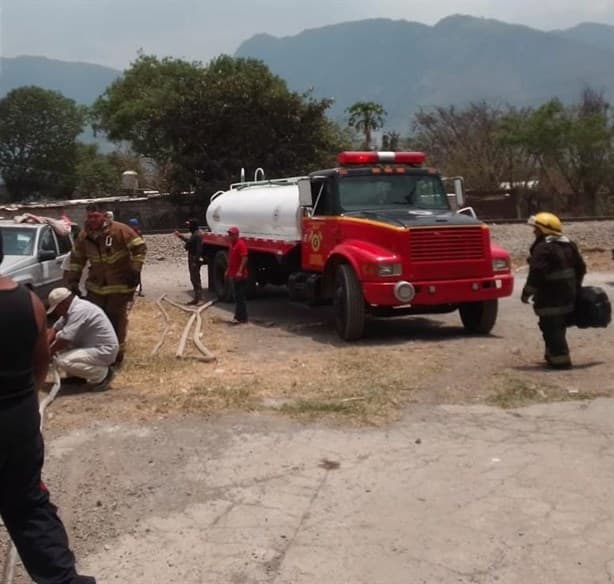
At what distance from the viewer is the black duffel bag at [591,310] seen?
28.3ft

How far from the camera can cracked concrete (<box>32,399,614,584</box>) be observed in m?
4.31

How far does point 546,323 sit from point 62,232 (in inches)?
308

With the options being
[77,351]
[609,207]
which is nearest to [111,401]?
[77,351]

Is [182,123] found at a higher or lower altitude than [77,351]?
higher

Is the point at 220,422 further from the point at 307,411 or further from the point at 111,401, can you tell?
the point at 111,401

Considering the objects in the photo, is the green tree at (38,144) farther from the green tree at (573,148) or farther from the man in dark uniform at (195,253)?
the man in dark uniform at (195,253)

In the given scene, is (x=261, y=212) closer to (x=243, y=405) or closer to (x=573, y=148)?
(x=243, y=405)

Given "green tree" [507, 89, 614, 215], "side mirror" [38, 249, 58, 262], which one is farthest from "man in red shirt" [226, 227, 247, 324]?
"green tree" [507, 89, 614, 215]

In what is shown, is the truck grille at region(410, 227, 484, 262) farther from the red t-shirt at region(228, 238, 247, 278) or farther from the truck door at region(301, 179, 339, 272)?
the red t-shirt at region(228, 238, 247, 278)

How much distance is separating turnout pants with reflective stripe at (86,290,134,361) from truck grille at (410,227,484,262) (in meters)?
3.50

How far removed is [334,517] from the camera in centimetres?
491

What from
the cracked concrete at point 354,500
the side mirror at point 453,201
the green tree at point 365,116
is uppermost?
the green tree at point 365,116

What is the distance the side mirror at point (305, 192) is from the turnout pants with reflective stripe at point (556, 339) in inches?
175

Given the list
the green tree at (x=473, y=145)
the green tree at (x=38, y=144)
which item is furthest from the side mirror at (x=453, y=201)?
the green tree at (x=38, y=144)
